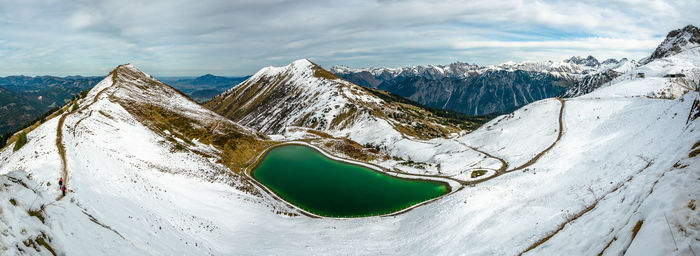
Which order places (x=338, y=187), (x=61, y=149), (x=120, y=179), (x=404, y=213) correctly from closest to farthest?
(x=120, y=179) < (x=61, y=149) < (x=404, y=213) < (x=338, y=187)

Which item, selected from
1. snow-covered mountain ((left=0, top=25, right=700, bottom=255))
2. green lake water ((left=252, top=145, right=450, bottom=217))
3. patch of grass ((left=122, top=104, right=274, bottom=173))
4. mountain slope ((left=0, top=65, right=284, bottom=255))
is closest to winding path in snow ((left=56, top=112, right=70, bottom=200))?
mountain slope ((left=0, top=65, right=284, bottom=255))

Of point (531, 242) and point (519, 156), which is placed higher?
point (531, 242)

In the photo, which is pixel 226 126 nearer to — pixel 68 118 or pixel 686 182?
pixel 68 118

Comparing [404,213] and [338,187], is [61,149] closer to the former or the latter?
[404,213]

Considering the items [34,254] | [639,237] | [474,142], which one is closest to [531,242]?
[639,237]

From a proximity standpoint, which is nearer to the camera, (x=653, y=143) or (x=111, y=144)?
(x=653, y=143)

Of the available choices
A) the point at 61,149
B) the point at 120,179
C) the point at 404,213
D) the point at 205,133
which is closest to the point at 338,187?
the point at 404,213
